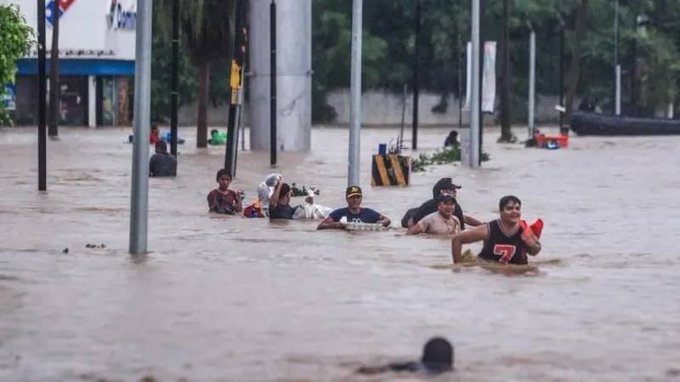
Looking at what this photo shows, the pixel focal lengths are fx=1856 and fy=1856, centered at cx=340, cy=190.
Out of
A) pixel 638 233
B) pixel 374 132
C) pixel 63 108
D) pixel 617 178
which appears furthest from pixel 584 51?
pixel 638 233

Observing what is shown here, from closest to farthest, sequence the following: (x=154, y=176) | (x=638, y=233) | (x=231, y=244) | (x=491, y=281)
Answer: (x=491, y=281)
(x=231, y=244)
(x=638, y=233)
(x=154, y=176)

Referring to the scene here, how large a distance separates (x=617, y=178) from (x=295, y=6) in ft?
49.3

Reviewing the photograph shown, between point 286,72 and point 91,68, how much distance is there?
28016 mm

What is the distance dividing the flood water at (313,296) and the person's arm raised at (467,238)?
309 millimetres

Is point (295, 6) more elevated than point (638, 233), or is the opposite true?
point (295, 6)

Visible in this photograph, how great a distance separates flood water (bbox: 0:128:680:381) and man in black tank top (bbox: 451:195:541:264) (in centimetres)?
28

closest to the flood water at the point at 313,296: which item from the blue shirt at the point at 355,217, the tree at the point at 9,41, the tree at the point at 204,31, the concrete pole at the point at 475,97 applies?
the blue shirt at the point at 355,217

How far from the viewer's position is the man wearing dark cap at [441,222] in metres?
22.3

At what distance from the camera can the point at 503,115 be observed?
217 ft

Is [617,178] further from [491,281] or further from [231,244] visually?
[491,281]

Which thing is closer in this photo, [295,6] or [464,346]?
[464,346]

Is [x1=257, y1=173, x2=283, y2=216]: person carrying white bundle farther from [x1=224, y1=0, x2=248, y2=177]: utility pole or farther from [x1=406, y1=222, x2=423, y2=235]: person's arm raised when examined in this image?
[x1=224, y1=0, x2=248, y2=177]: utility pole

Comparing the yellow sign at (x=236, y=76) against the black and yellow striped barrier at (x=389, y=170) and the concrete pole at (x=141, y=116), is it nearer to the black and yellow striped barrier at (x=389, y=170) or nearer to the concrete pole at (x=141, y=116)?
the black and yellow striped barrier at (x=389, y=170)

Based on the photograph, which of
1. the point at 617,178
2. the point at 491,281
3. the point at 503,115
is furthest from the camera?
the point at 503,115
